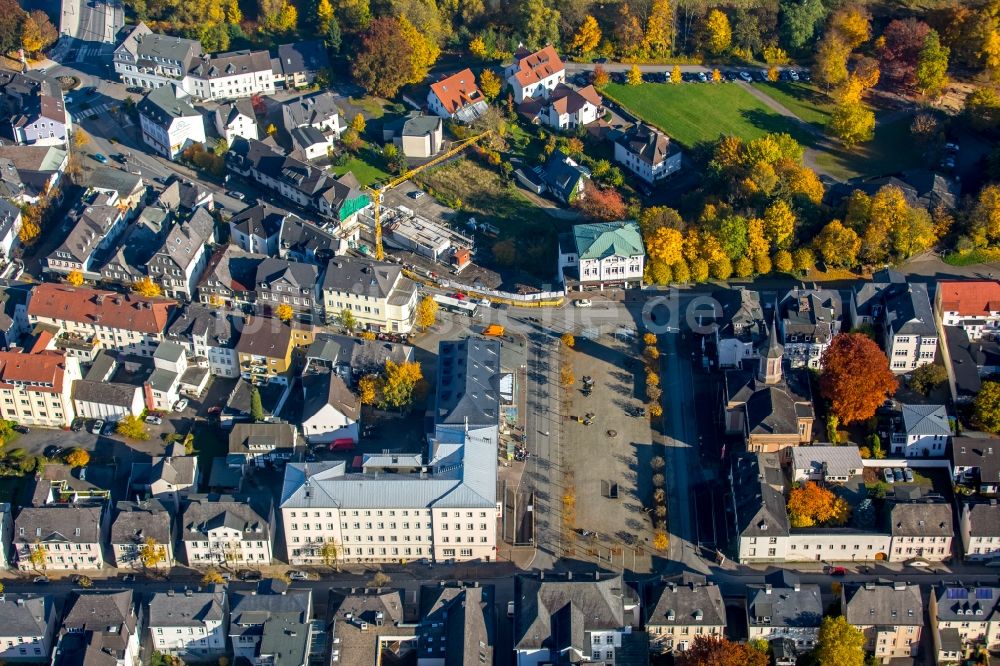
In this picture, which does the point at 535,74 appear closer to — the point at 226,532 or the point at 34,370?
the point at 34,370

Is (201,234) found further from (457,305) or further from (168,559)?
(168,559)

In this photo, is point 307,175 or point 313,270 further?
point 307,175

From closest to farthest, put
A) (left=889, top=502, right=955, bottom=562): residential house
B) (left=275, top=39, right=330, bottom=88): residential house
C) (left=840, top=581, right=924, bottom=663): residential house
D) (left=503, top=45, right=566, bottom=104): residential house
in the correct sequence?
(left=840, top=581, right=924, bottom=663): residential house < (left=889, top=502, right=955, bottom=562): residential house < (left=503, top=45, right=566, bottom=104): residential house < (left=275, top=39, right=330, bottom=88): residential house

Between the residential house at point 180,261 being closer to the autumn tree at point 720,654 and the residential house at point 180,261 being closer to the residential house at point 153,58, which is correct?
the residential house at point 153,58

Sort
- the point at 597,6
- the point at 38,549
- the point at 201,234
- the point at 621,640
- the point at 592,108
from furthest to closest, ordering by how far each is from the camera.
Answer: the point at 597,6 → the point at 592,108 → the point at 201,234 → the point at 38,549 → the point at 621,640

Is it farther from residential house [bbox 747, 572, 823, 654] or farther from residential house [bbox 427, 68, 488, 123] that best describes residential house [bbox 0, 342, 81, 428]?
residential house [bbox 747, 572, 823, 654]

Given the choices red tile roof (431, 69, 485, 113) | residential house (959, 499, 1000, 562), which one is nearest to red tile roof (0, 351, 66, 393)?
red tile roof (431, 69, 485, 113)

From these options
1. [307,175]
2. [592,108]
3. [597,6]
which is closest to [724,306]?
[592,108]
